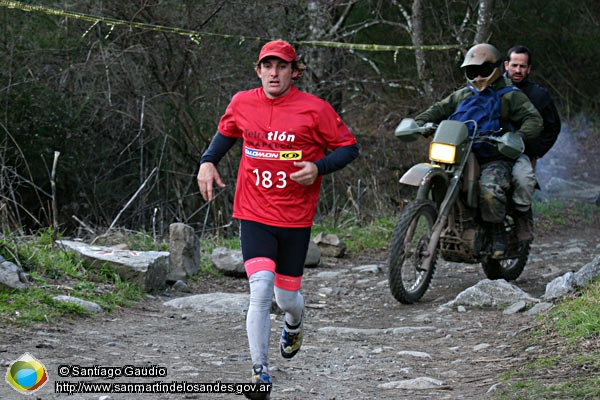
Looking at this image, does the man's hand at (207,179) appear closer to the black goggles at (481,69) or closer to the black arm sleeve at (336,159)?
the black arm sleeve at (336,159)

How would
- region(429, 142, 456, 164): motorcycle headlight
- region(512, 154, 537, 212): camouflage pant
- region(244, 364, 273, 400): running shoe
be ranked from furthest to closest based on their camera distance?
region(512, 154, 537, 212): camouflage pant, region(429, 142, 456, 164): motorcycle headlight, region(244, 364, 273, 400): running shoe

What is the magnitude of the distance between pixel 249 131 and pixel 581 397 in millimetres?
2070

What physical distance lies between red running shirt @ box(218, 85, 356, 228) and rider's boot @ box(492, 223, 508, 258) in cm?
325

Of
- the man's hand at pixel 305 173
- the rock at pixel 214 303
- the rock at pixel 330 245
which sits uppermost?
the man's hand at pixel 305 173

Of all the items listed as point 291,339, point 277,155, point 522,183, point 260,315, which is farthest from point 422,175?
point 260,315

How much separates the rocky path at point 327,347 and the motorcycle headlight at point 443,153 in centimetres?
117

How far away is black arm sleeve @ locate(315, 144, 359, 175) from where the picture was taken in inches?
181

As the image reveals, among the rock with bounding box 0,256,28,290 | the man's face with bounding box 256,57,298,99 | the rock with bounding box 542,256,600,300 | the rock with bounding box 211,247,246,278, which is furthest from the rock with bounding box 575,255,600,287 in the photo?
the rock with bounding box 0,256,28,290

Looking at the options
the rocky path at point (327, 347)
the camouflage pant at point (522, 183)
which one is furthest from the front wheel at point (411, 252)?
the camouflage pant at point (522, 183)

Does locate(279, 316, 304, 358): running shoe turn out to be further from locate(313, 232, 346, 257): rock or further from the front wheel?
locate(313, 232, 346, 257): rock

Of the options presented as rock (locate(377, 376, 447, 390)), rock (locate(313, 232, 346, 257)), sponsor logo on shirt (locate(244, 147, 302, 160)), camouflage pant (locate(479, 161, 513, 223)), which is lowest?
rock (locate(313, 232, 346, 257))

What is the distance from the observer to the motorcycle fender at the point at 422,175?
23.0 feet

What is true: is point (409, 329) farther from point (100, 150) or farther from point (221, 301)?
point (100, 150)

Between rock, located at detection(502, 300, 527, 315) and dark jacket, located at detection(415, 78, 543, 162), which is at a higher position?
dark jacket, located at detection(415, 78, 543, 162)
